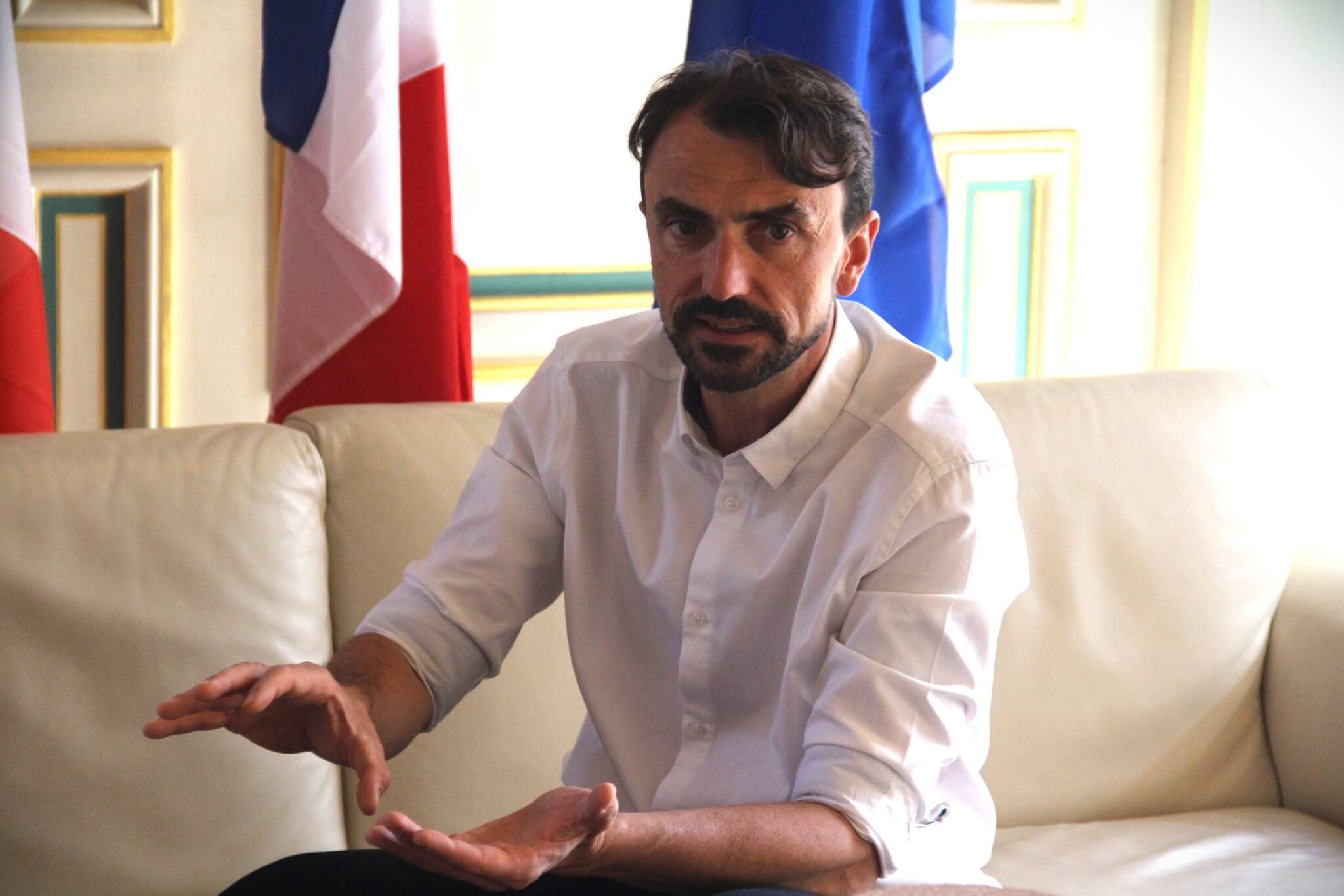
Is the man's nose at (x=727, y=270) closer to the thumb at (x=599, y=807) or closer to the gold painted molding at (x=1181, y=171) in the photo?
the thumb at (x=599, y=807)

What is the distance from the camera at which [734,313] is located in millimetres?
1226

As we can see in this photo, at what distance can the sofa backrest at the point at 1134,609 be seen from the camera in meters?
1.71

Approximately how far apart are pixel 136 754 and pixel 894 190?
122 centimetres

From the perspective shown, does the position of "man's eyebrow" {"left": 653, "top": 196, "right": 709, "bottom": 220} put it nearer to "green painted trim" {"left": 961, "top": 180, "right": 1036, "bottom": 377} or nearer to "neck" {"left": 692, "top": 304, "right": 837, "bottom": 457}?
"neck" {"left": 692, "top": 304, "right": 837, "bottom": 457}

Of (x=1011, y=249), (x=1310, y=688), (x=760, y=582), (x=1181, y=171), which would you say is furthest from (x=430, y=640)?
(x=1181, y=171)

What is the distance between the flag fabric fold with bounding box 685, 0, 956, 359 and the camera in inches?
72.9

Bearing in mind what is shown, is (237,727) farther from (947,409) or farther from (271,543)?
(947,409)

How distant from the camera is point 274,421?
201cm

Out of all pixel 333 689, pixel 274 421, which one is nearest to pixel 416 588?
pixel 333 689

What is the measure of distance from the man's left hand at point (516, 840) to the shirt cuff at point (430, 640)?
1.18 ft

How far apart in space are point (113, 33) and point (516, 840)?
68.9 inches

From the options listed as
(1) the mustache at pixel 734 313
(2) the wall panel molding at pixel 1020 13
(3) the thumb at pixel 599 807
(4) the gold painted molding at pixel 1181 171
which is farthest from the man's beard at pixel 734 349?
(4) the gold painted molding at pixel 1181 171

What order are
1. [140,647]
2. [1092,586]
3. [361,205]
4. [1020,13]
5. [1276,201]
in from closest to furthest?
[140,647] < [1092,586] < [361,205] < [1020,13] < [1276,201]

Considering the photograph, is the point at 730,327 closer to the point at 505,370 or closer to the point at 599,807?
the point at 599,807
